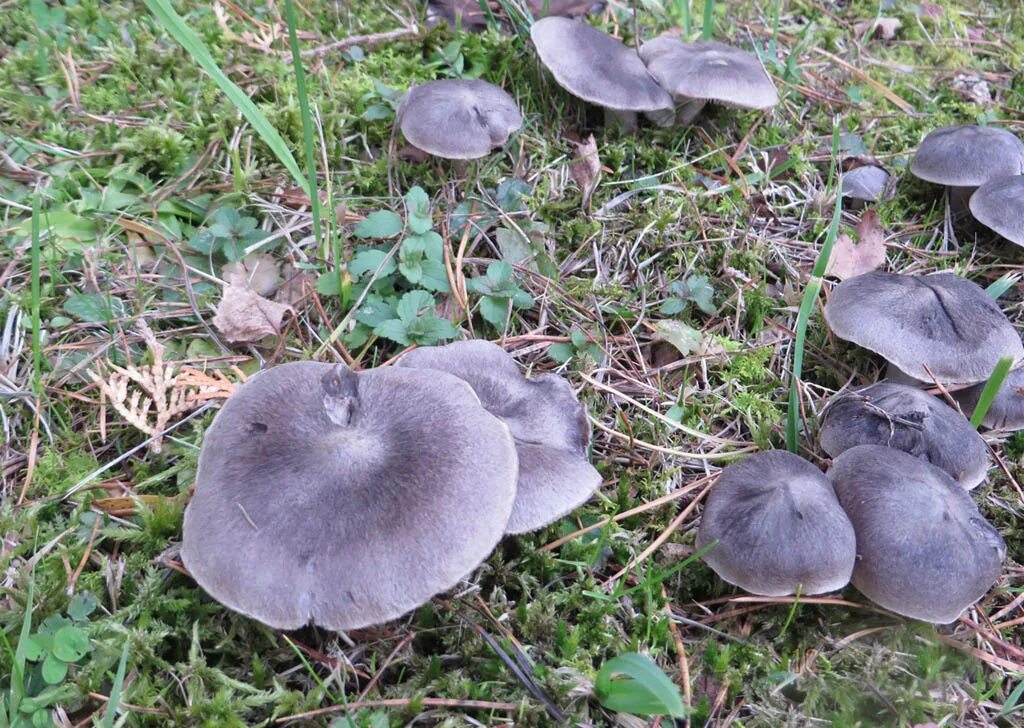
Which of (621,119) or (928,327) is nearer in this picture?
→ (928,327)

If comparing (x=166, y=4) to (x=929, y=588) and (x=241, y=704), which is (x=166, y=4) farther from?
(x=929, y=588)

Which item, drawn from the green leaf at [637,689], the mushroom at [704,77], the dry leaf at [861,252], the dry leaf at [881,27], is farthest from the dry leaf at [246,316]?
the dry leaf at [881,27]

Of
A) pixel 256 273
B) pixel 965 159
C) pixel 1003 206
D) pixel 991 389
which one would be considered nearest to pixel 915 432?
pixel 991 389

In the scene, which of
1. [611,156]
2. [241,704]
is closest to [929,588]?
[241,704]

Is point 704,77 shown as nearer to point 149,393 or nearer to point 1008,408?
point 1008,408

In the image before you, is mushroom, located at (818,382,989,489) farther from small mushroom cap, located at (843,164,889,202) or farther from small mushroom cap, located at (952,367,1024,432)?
small mushroom cap, located at (843,164,889,202)

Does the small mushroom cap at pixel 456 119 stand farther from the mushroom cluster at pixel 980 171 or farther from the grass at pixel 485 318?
the mushroom cluster at pixel 980 171
